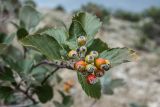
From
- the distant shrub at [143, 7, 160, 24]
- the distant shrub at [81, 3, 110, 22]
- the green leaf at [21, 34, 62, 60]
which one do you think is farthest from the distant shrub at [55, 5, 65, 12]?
the green leaf at [21, 34, 62, 60]

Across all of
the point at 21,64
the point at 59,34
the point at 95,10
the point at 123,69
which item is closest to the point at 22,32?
the point at 21,64

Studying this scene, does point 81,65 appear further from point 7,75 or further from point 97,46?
point 7,75

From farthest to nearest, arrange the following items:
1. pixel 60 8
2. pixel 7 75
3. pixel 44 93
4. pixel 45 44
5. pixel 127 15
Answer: pixel 127 15, pixel 60 8, pixel 44 93, pixel 7 75, pixel 45 44

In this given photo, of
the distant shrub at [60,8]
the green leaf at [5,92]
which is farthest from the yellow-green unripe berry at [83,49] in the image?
the distant shrub at [60,8]

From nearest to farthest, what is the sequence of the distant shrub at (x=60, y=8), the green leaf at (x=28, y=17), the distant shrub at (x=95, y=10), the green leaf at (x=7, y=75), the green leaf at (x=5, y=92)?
the green leaf at (x=7, y=75) → the green leaf at (x=5, y=92) → the green leaf at (x=28, y=17) → the distant shrub at (x=95, y=10) → the distant shrub at (x=60, y=8)

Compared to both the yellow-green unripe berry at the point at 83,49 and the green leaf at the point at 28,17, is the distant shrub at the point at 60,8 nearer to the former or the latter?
the green leaf at the point at 28,17

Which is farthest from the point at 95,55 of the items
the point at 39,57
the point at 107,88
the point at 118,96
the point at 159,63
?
the point at 159,63

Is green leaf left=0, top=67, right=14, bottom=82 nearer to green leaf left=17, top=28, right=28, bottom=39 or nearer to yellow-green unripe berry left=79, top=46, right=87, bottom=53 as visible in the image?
green leaf left=17, top=28, right=28, bottom=39
